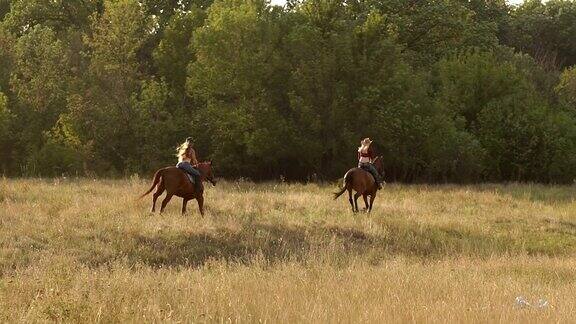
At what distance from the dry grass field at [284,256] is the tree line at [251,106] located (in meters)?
5.16

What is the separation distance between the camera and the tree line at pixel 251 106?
1169 inches

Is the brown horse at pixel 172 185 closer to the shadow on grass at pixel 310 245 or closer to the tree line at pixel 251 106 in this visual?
the shadow on grass at pixel 310 245

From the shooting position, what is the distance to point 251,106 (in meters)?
29.6

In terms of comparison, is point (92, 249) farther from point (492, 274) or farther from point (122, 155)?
point (122, 155)

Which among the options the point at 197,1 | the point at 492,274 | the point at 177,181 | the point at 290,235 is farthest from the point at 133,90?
the point at 492,274

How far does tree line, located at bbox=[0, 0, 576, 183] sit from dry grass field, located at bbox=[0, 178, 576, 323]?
516cm

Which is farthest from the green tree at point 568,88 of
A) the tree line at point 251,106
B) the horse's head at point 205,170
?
the horse's head at point 205,170

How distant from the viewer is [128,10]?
30.1 m

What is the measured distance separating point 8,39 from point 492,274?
3212cm

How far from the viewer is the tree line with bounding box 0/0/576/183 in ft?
97.4

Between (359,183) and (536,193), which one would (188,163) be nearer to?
(359,183)

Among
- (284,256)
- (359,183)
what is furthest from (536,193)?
(284,256)

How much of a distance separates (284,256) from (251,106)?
59.5ft

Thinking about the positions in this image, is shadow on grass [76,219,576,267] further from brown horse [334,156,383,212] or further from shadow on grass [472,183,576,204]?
shadow on grass [472,183,576,204]
